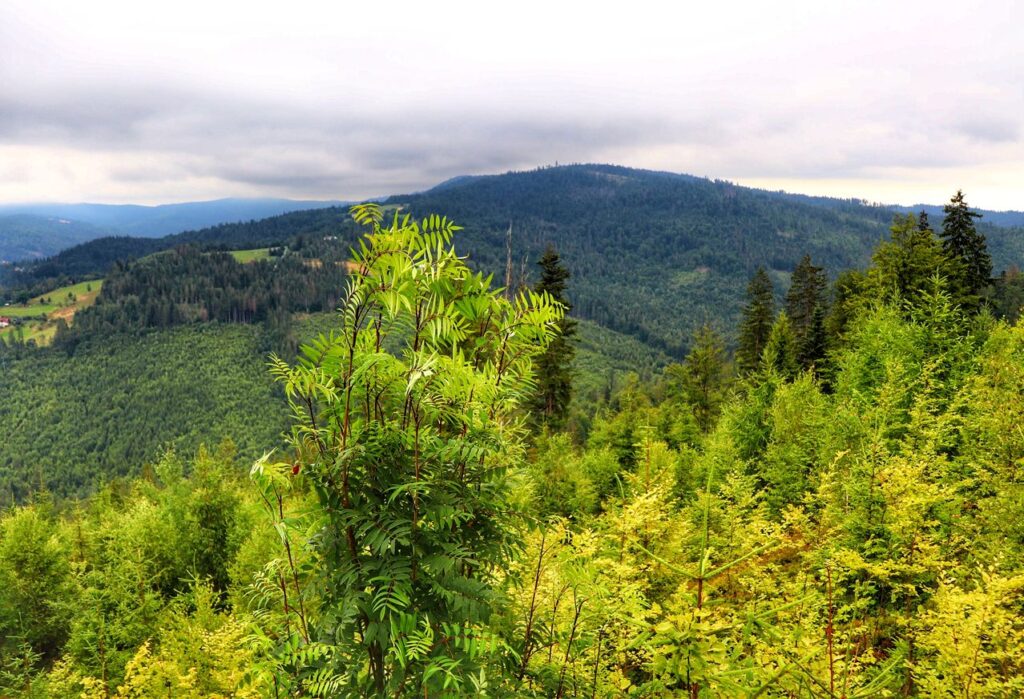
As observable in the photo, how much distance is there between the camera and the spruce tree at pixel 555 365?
29.9 m

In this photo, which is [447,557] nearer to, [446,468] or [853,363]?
[446,468]

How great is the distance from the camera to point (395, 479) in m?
3.24

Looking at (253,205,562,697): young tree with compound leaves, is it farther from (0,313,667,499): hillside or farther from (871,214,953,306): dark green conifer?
(0,313,667,499): hillside

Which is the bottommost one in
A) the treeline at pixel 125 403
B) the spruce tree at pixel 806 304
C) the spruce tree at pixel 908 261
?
the treeline at pixel 125 403

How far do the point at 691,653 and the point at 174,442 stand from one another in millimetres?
162732

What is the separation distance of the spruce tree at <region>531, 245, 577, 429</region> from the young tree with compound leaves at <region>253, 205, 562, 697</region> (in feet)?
83.6

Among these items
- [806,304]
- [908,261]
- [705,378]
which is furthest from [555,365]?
[806,304]

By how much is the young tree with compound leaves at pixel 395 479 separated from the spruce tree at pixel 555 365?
25489 millimetres

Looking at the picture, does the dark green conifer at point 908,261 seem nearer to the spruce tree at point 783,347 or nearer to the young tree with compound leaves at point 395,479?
the spruce tree at point 783,347

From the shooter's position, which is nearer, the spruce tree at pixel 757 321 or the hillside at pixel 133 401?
the spruce tree at pixel 757 321

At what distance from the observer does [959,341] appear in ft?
63.9

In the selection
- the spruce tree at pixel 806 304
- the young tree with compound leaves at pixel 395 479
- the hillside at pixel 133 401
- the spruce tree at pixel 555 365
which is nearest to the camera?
the young tree with compound leaves at pixel 395 479

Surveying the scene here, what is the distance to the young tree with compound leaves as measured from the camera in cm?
294

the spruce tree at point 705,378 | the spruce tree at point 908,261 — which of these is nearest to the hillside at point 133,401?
the spruce tree at point 705,378
